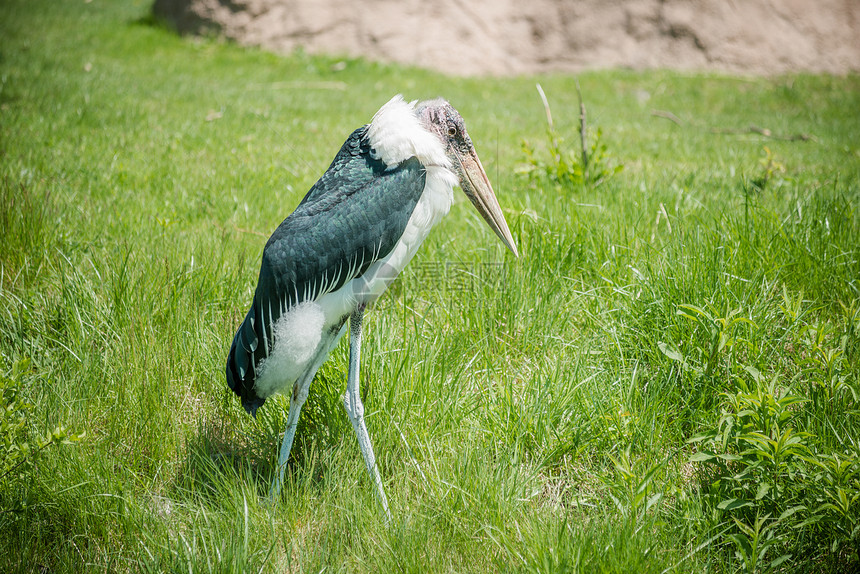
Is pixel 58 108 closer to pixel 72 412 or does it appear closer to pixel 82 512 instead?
pixel 72 412

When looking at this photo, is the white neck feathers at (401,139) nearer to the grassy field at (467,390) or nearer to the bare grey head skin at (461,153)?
the bare grey head skin at (461,153)

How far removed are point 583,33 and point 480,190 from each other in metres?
10.9

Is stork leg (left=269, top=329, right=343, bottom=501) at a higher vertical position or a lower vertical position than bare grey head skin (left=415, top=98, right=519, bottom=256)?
lower

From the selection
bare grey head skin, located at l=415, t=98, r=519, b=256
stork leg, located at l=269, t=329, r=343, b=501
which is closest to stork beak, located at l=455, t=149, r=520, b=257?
bare grey head skin, located at l=415, t=98, r=519, b=256

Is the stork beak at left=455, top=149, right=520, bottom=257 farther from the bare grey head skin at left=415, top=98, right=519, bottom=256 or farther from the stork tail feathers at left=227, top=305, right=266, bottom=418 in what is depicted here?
the stork tail feathers at left=227, top=305, right=266, bottom=418

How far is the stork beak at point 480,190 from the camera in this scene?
2.19 metres

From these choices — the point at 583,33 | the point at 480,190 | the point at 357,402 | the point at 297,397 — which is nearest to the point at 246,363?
the point at 297,397

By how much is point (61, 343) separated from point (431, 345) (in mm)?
1563

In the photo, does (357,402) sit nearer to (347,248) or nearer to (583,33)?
(347,248)

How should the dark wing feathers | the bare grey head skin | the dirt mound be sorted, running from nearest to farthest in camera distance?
the dark wing feathers < the bare grey head skin < the dirt mound

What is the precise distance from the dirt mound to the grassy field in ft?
23.0

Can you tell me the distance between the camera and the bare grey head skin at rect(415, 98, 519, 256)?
2100 mm

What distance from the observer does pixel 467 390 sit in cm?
263

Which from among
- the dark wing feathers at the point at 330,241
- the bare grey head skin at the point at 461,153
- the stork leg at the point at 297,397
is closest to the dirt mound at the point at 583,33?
the bare grey head skin at the point at 461,153
